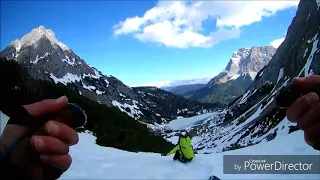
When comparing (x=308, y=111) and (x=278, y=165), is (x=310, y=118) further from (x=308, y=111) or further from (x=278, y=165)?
(x=278, y=165)

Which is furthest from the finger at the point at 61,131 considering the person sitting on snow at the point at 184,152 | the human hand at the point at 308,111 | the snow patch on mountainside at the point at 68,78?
the snow patch on mountainside at the point at 68,78

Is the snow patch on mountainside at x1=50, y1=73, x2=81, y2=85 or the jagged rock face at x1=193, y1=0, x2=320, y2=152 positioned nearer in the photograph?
the jagged rock face at x1=193, y1=0, x2=320, y2=152

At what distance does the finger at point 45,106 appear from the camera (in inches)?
74.2

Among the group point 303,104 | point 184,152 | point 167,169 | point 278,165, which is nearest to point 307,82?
point 303,104

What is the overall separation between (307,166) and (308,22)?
3261 inches

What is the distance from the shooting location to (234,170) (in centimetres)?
849

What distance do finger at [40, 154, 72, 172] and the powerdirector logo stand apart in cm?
697

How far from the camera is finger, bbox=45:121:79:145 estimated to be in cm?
187

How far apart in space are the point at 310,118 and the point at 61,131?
169 centimetres

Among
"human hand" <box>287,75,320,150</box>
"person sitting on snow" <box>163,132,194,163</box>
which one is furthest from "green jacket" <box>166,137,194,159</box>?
"human hand" <box>287,75,320,150</box>

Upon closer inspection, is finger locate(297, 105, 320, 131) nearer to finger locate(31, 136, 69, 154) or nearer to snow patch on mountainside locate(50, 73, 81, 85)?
finger locate(31, 136, 69, 154)

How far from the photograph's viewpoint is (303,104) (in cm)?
195

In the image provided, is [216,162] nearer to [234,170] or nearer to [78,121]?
[234,170]

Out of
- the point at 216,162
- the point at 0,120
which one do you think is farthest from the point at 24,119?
the point at 216,162
